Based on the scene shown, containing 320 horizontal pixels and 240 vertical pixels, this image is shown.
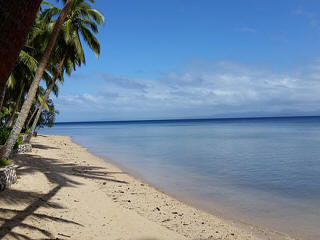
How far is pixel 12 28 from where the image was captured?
186 cm

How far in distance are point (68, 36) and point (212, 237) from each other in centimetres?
1417

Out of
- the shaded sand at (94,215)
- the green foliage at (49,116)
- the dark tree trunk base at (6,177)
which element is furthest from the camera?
the green foliage at (49,116)

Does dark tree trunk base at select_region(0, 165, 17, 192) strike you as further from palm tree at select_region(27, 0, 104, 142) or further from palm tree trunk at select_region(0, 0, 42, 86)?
palm tree at select_region(27, 0, 104, 142)

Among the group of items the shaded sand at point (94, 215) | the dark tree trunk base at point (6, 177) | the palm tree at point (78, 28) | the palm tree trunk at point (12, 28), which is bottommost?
the shaded sand at point (94, 215)

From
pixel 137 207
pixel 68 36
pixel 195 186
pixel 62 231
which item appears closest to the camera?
pixel 62 231

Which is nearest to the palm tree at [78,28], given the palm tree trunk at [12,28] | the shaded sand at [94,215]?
the shaded sand at [94,215]

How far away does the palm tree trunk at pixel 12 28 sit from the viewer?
1.79 m

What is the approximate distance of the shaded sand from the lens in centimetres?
573

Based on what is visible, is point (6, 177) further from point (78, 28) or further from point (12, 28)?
point (78, 28)

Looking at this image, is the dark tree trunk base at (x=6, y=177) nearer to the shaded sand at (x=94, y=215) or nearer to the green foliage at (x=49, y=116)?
the shaded sand at (x=94, y=215)

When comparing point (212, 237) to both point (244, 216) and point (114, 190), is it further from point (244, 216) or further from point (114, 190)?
point (114, 190)

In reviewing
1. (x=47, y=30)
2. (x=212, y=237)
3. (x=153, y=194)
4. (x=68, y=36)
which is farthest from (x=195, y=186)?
(x=47, y=30)

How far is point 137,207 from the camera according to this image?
8375 mm

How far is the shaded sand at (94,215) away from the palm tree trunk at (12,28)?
426 cm
